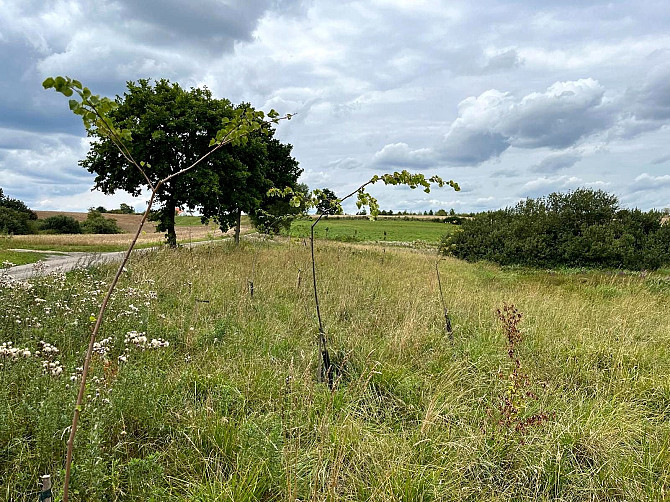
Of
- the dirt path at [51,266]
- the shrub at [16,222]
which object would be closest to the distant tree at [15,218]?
the shrub at [16,222]

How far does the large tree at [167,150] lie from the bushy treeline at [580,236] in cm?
1604

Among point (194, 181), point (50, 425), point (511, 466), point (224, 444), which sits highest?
point (194, 181)

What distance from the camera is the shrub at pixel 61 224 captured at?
54.8 meters

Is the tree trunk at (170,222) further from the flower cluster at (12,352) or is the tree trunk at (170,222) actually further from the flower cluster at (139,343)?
the flower cluster at (12,352)

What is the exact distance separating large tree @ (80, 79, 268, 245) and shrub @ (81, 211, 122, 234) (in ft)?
154

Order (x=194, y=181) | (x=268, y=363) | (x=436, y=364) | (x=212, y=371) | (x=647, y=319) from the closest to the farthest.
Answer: (x=212, y=371)
(x=268, y=363)
(x=436, y=364)
(x=647, y=319)
(x=194, y=181)

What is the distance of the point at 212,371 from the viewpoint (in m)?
4.16

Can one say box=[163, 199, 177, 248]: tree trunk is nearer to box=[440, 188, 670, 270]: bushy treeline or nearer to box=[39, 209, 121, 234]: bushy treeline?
box=[440, 188, 670, 270]: bushy treeline

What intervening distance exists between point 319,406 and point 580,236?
22270 millimetres

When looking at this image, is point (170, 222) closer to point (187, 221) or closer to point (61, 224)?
point (187, 221)

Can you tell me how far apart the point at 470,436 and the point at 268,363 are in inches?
87.7

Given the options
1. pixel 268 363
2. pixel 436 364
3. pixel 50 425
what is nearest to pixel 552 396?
pixel 436 364

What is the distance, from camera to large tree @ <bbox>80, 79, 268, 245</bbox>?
49.7 feet

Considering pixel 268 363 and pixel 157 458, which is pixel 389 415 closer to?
pixel 268 363
